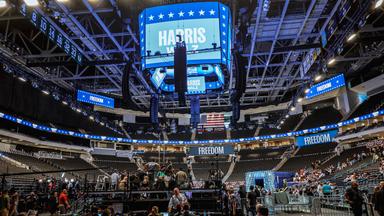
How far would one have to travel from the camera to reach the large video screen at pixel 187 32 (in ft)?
29.6

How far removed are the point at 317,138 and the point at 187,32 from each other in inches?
1083

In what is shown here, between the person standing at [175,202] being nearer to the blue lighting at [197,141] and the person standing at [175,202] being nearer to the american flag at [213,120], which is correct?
the blue lighting at [197,141]

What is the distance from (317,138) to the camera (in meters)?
32.6

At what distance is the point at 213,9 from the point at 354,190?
618 cm

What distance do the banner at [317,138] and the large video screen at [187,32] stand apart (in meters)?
26.1

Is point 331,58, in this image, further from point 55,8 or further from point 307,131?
point 307,131

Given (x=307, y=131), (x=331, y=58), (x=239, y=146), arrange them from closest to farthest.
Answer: (x=331, y=58) < (x=307, y=131) < (x=239, y=146)

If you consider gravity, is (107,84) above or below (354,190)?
above

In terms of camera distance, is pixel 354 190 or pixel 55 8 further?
pixel 55 8

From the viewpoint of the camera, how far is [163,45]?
9.17 metres

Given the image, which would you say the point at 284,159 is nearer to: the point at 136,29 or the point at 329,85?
the point at 329,85

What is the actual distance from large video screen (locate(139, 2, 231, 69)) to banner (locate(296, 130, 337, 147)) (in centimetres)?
2608

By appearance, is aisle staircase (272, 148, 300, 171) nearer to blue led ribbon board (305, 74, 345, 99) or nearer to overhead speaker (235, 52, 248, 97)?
blue led ribbon board (305, 74, 345, 99)

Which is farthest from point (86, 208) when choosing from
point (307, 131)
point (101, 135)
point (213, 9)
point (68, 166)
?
point (307, 131)
